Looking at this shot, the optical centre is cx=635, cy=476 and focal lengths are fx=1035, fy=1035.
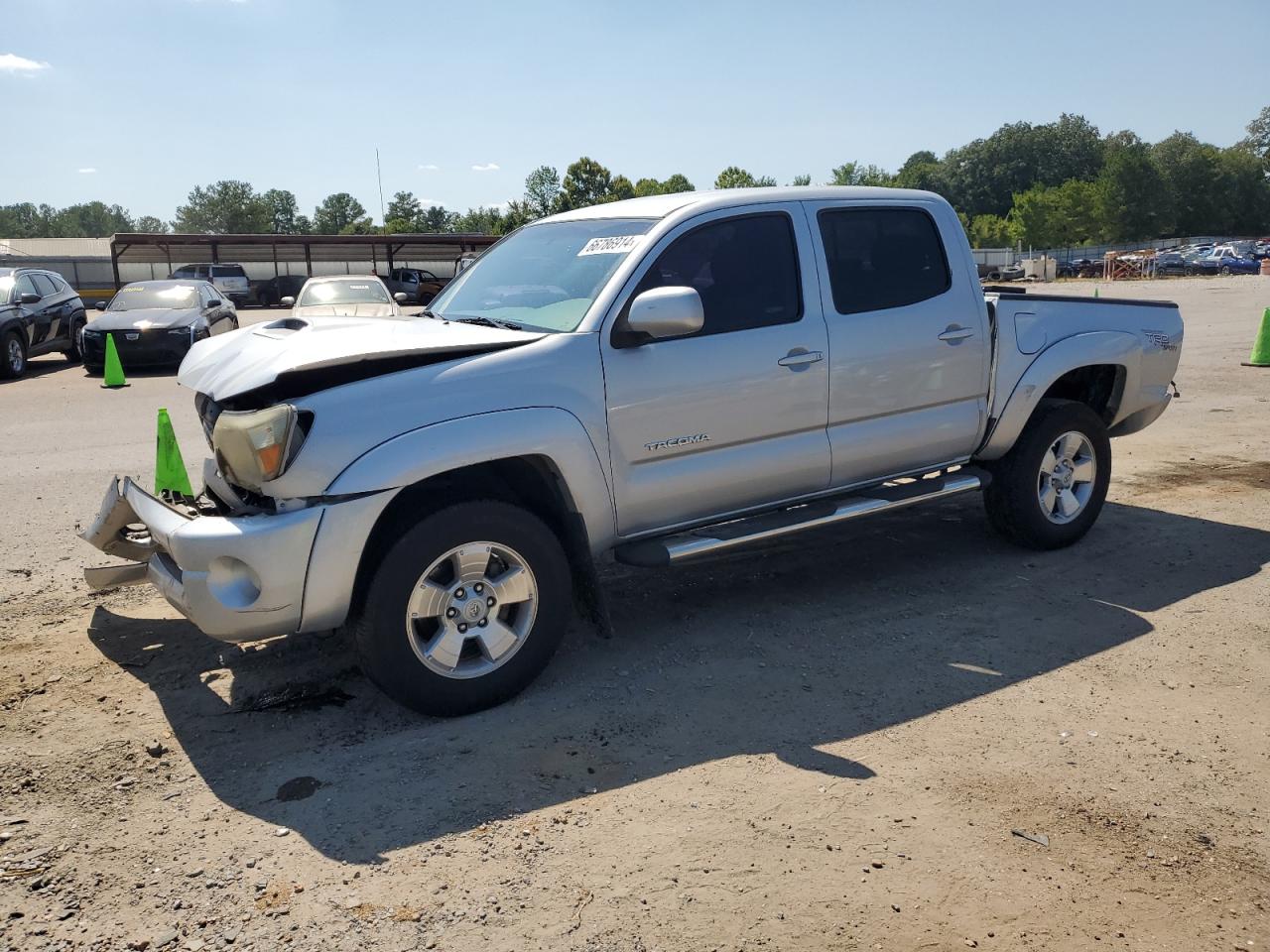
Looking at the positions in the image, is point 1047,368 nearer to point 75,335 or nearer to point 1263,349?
point 1263,349

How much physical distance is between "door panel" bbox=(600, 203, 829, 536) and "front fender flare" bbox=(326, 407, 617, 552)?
133mm

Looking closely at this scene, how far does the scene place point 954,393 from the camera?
555 cm

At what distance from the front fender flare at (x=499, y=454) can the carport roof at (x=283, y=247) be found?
4056 cm

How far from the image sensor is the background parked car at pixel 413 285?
136ft

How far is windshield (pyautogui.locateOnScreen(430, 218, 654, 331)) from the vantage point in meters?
4.70

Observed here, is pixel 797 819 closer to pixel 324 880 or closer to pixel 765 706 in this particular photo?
pixel 765 706

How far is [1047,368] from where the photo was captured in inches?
230

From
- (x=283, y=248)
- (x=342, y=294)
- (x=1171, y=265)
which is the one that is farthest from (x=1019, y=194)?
(x=342, y=294)

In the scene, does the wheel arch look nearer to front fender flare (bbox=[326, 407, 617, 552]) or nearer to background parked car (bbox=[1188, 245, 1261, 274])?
front fender flare (bbox=[326, 407, 617, 552])

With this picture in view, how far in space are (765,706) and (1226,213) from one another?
478ft

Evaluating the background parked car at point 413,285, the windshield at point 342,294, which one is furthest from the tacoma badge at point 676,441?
the background parked car at point 413,285

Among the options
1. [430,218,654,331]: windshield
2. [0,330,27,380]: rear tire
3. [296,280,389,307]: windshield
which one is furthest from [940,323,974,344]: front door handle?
[0,330,27,380]: rear tire

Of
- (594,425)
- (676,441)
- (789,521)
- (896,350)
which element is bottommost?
(789,521)

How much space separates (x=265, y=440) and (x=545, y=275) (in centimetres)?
172
